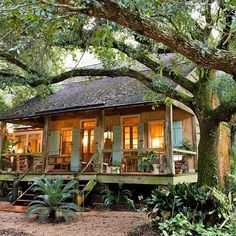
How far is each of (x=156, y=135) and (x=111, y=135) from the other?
2250 mm

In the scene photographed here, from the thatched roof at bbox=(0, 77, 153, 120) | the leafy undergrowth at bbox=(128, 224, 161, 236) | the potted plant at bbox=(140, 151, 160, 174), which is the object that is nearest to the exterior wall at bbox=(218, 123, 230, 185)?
the potted plant at bbox=(140, 151, 160, 174)

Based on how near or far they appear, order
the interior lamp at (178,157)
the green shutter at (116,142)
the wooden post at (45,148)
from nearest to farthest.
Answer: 1. the interior lamp at (178,157)
2. the wooden post at (45,148)
3. the green shutter at (116,142)

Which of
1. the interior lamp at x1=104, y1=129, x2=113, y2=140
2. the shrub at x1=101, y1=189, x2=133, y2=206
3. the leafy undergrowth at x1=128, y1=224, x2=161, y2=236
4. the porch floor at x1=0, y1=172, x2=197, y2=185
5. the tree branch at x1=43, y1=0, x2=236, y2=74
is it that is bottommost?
the leafy undergrowth at x1=128, y1=224, x2=161, y2=236

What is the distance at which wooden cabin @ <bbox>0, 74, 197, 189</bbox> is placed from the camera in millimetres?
10367

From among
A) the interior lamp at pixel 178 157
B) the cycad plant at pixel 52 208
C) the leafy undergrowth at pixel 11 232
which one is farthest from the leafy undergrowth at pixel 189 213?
the interior lamp at pixel 178 157

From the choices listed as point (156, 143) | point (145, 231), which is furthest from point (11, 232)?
point (156, 143)

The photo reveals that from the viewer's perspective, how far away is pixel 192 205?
21.2 ft

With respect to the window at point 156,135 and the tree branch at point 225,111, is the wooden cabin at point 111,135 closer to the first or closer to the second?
the window at point 156,135

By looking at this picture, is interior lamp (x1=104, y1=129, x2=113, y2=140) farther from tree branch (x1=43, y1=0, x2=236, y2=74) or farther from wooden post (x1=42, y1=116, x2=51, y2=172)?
tree branch (x1=43, y1=0, x2=236, y2=74)

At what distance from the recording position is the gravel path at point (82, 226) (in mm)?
6582

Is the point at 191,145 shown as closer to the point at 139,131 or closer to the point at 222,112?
the point at 139,131

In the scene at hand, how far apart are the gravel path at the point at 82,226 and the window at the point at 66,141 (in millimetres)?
6423

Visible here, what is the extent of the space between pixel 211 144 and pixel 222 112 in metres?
0.95

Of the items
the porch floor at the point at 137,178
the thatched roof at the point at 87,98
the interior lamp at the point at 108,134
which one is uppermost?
the thatched roof at the point at 87,98
